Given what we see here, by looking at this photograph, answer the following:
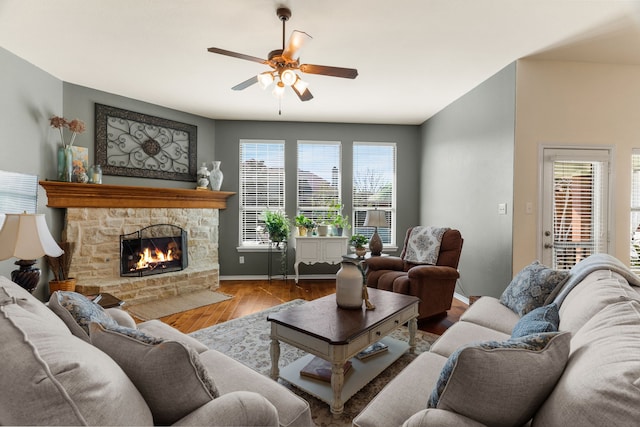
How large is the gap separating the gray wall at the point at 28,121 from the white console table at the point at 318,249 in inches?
121

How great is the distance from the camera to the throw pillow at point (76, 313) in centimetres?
119

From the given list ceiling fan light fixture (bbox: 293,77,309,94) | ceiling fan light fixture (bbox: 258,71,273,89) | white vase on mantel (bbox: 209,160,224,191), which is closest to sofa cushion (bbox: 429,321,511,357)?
ceiling fan light fixture (bbox: 293,77,309,94)

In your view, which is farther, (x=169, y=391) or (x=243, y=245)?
(x=243, y=245)

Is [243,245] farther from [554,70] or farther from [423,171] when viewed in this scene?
[554,70]

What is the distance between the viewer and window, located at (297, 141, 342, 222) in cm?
522

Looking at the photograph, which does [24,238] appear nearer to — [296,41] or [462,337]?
[296,41]

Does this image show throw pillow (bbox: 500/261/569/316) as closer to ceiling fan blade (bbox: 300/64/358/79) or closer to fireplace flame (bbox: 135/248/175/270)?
ceiling fan blade (bbox: 300/64/358/79)

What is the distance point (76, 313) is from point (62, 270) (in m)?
2.88

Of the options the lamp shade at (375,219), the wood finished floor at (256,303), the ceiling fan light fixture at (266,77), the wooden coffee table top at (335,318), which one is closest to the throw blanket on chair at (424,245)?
the lamp shade at (375,219)

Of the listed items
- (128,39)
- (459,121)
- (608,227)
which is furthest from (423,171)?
(128,39)

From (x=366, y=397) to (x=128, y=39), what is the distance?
3463 mm

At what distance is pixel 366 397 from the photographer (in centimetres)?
191

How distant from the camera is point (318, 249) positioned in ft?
15.8

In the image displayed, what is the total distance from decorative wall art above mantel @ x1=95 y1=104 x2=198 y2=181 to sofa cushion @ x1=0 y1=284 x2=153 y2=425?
3810mm
